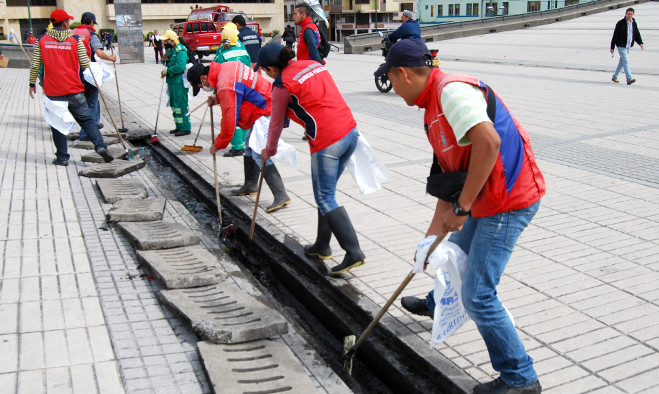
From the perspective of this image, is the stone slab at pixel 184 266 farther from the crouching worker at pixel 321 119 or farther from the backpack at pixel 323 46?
the backpack at pixel 323 46

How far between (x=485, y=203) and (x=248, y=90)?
12.3 ft

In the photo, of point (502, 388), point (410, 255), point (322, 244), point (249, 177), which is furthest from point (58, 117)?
point (502, 388)

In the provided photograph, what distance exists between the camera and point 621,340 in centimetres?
353

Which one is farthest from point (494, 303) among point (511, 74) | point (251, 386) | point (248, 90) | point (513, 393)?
point (511, 74)

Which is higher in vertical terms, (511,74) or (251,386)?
(511,74)

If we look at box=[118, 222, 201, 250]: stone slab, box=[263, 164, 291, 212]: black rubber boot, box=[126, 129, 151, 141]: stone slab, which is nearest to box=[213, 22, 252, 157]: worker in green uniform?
box=[126, 129, 151, 141]: stone slab

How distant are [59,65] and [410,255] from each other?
5561 mm

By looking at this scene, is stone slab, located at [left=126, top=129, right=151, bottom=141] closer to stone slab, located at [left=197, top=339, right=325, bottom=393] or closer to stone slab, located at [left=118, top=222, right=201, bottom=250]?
stone slab, located at [left=118, top=222, right=201, bottom=250]

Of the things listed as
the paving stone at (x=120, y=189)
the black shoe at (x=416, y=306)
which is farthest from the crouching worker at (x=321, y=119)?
the paving stone at (x=120, y=189)

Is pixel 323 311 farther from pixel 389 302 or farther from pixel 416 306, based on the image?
pixel 389 302

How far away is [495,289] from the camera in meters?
2.95

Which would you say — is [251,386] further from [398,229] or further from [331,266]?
[398,229]

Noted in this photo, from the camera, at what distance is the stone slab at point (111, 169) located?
303 inches

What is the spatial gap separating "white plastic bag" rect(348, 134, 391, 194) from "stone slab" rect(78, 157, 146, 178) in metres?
4.06
